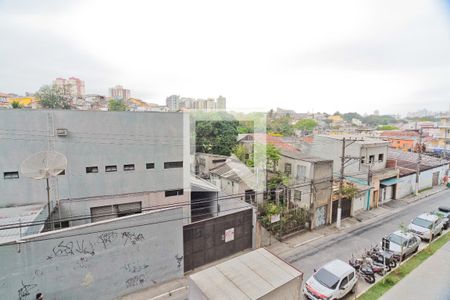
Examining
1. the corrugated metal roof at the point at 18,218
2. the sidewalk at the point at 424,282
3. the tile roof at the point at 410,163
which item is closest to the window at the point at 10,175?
the corrugated metal roof at the point at 18,218

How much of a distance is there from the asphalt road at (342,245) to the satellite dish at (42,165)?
413 inches

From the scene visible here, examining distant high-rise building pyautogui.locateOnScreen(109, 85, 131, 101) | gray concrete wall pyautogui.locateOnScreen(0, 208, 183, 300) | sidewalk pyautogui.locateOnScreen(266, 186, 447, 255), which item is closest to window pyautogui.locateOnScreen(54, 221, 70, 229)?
gray concrete wall pyautogui.locateOnScreen(0, 208, 183, 300)

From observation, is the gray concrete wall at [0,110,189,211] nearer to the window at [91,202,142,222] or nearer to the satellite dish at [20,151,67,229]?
the window at [91,202,142,222]

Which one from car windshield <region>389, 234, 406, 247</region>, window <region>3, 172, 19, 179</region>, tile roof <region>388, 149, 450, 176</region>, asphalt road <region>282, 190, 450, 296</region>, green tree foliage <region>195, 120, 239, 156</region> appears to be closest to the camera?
window <region>3, 172, 19, 179</region>

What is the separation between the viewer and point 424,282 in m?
8.93

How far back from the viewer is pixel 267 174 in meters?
17.6

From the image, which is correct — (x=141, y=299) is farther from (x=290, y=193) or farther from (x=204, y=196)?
(x=290, y=193)

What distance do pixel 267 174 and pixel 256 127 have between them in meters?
6.94

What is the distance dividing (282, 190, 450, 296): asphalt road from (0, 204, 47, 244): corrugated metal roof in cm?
1042

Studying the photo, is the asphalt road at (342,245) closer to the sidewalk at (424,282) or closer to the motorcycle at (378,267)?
the motorcycle at (378,267)

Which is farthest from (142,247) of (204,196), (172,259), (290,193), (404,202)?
(404,202)

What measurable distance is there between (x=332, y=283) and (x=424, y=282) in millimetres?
3680

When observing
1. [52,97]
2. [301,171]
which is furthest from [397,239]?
[52,97]

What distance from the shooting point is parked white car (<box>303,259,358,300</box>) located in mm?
8242
